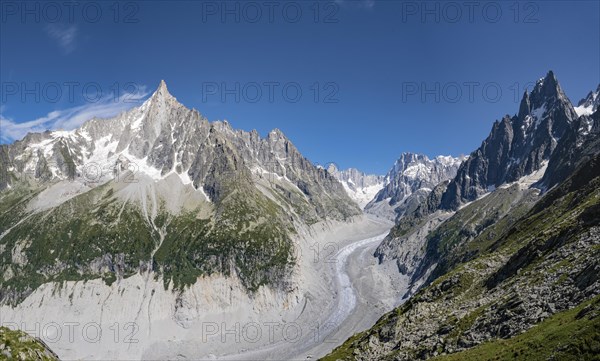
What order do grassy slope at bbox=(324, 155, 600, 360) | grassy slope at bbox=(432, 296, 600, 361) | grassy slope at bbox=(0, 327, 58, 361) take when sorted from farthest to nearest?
grassy slope at bbox=(324, 155, 600, 360) → grassy slope at bbox=(0, 327, 58, 361) → grassy slope at bbox=(432, 296, 600, 361)

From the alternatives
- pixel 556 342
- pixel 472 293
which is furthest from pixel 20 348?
pixel 472 293

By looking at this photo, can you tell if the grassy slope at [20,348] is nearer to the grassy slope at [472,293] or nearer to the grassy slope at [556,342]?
the grassy slope at [556,342]

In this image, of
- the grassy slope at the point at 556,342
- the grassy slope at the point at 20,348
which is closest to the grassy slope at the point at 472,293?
the grassy slope at the point at 556,342

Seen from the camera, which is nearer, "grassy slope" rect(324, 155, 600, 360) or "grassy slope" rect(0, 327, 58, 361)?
"grassy slope" rect(0, 327, 58, 361)

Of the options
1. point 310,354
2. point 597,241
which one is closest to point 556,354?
point 597,241

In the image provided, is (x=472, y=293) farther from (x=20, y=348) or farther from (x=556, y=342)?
(x=20, y=348)

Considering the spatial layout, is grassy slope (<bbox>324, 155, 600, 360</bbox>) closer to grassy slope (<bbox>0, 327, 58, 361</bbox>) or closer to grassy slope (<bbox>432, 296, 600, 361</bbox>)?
grassy slope (<bbox>432, 296, 600, 361</bbox>)

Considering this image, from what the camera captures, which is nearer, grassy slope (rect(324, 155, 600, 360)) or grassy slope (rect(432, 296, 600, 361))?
grassy slope (rect(432, 296, 600, 361))

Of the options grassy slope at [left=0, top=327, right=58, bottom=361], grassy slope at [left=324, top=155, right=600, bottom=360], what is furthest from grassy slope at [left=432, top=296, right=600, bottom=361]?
grassy slope at [left=0, top=327, right=58, bottom=361]

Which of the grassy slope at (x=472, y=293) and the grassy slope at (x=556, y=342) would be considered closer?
the grassy slope at (x=556, y=342)

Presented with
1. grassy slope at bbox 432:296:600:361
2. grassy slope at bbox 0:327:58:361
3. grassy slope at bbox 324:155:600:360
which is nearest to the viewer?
grassy slope at bbox 432:296:600:361

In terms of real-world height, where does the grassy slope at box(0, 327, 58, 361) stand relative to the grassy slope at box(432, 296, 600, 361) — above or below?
above
